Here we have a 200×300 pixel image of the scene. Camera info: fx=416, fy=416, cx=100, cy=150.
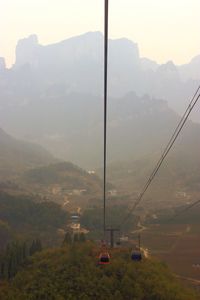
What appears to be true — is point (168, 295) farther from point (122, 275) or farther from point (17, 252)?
point (17, 252)

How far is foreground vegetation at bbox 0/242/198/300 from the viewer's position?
55.1m

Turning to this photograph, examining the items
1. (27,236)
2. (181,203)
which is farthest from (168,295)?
(181,203)

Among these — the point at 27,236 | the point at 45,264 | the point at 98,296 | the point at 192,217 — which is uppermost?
the point at 192,217

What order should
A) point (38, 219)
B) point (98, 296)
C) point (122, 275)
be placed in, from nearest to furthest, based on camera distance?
point (98, 296)
point (122, 275)
point (38, 219)

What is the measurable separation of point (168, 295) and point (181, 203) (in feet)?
474

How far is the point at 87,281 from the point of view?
5753 cm

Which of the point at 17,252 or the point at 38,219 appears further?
the point at 38,219

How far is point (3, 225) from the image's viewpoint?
125m

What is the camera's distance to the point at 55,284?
186 ft

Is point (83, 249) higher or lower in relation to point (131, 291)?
higher

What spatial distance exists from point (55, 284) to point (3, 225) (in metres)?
71.8

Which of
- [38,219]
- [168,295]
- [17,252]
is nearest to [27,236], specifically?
[38,219]

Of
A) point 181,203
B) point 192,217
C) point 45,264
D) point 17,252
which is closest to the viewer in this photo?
point 45,264

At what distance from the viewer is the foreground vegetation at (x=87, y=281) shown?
5506 centimetres
